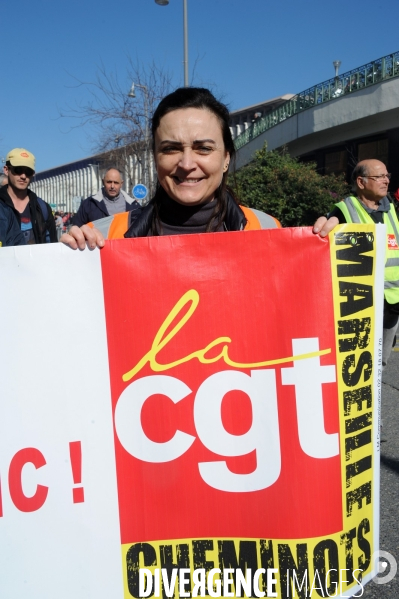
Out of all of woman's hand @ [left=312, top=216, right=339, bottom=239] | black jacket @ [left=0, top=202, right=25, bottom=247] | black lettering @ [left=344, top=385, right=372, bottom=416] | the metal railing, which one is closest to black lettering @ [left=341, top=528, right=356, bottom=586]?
black lettering @ [left=344, top=385, right=372, bottom=416]

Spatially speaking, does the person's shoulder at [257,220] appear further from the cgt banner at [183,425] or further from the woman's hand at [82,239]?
the woman's hand at [82,239]

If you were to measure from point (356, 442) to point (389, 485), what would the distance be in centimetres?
166

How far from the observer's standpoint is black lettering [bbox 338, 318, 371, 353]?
1.83 meters

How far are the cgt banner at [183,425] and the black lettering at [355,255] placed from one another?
4 cm

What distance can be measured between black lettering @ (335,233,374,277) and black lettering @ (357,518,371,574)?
0.80 metres

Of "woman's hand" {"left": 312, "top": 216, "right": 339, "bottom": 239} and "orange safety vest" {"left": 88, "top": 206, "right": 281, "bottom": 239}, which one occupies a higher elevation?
"orange safety vest" {"left": 88, "top": 206, "right": 281, "bottom": 239}

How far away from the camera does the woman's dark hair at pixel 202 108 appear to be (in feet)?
6.55

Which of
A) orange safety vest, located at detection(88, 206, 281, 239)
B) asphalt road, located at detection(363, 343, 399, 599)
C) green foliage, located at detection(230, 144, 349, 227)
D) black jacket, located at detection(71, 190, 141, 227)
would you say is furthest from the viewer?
green foliage, located at detection(230, 144, 349, 227)

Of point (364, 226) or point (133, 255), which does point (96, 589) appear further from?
point (364, 226)

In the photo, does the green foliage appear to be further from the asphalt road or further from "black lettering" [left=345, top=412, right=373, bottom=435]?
"black lettering" [left=345, top=412, right=373, bottom=435]

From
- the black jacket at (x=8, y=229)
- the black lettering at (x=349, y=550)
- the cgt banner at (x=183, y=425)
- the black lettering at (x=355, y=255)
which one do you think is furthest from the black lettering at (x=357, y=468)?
the black jacket at (x=8, y=229)

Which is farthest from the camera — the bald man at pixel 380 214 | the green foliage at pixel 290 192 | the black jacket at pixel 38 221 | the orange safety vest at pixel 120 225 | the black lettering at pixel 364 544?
the green foliage at pixel 290 192

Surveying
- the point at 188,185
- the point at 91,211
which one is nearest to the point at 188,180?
the point at 188,185

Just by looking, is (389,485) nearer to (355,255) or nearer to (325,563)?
(325,563)
